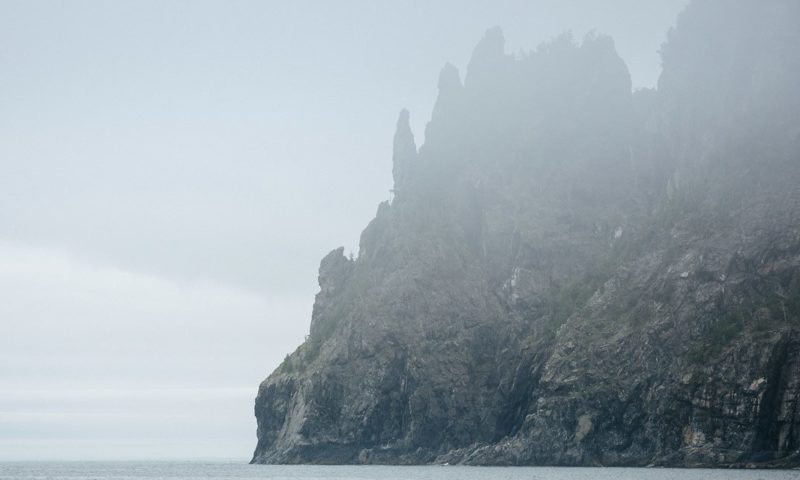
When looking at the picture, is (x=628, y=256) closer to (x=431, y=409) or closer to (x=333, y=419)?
(x=431, y=409)

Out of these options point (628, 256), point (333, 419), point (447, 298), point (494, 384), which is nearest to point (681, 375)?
point (628, 256)

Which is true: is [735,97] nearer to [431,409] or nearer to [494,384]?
[494,384]

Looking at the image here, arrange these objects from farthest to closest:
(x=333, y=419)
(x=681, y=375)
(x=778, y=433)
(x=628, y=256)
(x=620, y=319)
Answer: (x=333, y=419)
(x=628, y=256)
(x=620, y=319)
(x=681, y=375)
(x=778, y=433)

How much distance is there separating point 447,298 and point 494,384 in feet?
70.3

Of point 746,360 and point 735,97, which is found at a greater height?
point 735,97

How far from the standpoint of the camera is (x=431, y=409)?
A: 609ft

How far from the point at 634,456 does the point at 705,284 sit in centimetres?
3089

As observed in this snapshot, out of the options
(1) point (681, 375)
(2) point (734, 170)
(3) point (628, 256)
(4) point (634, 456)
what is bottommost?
(4) point (634, 456)

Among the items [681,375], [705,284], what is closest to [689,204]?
[705,284]

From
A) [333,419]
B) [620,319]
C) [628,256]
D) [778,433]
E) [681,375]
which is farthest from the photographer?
[333,419]

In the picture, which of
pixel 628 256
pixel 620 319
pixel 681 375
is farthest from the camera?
pixel 628 256

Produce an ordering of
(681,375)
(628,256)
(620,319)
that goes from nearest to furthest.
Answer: (681,375)
(620,319)
(628,256)

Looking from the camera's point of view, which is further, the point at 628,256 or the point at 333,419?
the point at 333,419

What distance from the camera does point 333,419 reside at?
192 meters
